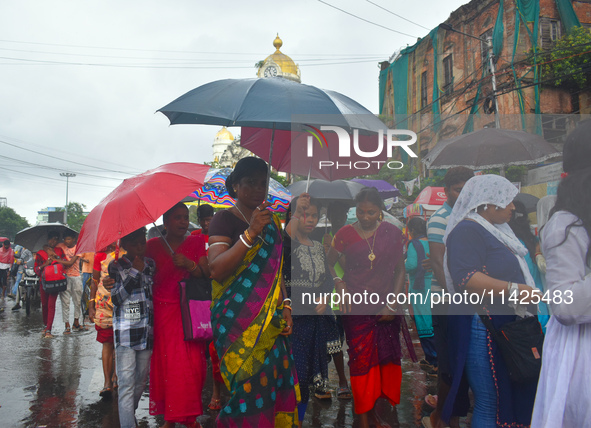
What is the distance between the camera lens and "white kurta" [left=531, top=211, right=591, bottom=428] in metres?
1.93

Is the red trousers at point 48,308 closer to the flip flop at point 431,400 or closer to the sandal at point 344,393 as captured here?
the sandal at point 344,393

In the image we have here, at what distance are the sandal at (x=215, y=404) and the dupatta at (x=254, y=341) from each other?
187 centimetres

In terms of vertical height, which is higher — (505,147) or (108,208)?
(505,147)

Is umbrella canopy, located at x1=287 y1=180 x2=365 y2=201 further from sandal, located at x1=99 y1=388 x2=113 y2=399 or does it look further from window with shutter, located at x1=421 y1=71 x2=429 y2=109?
window with shutter, located at x1=421 y1=71 x2=429 y2=109

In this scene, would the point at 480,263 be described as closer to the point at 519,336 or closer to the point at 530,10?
the point at 519,336

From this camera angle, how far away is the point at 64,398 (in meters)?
4.77

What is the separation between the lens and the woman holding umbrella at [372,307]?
3.74m

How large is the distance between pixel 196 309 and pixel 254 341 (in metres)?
1.16

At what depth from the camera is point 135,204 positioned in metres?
3.20

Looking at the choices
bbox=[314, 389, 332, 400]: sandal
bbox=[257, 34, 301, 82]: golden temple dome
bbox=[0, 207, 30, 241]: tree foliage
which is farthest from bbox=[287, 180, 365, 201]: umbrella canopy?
bbox=[0, 207, 30, 241]: tree foliage

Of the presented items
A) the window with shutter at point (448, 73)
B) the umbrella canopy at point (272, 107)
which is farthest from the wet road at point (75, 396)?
the window with shutter at point (448, 73)

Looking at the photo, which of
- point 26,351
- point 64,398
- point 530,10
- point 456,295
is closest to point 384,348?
point 456,295

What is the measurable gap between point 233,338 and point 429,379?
3.29 metres

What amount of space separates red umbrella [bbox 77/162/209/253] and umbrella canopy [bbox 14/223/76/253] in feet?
19.8
